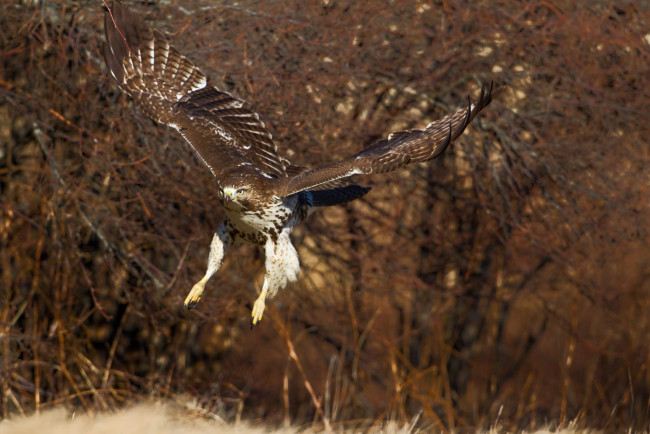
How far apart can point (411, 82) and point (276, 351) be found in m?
5.33

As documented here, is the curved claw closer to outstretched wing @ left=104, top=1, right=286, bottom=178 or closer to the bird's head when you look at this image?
the bird's head

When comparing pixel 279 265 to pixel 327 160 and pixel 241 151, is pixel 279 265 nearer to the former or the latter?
pixel 241 151


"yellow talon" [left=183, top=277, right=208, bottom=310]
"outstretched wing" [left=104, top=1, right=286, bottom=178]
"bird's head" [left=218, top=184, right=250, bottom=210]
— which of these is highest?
"outstretched wing" [left=104, top=1, right=286, bottom=178]

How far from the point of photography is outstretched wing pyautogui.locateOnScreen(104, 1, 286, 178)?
19.3 ft

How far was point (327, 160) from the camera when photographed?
7.09 m

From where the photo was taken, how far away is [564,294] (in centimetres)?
1005

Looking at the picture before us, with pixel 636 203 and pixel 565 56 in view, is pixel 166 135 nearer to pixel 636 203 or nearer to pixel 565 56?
pixel 565 56

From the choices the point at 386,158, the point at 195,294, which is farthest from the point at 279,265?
the point at 386,158

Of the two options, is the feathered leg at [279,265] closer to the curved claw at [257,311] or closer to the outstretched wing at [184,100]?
the curved claw at [257,311]

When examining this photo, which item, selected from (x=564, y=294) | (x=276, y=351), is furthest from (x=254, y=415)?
(x=564, y=294)

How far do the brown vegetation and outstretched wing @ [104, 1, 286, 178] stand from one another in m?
0.24

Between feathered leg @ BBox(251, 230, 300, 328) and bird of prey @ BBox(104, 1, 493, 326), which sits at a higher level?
bird of prey @ BBox(104, 1, 493, 326)

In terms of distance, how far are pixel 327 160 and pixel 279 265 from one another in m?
1.73

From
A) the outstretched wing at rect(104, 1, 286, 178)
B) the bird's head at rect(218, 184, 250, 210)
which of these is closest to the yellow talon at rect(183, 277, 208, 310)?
the bird's head at rect(218, 184, 250, 210)
